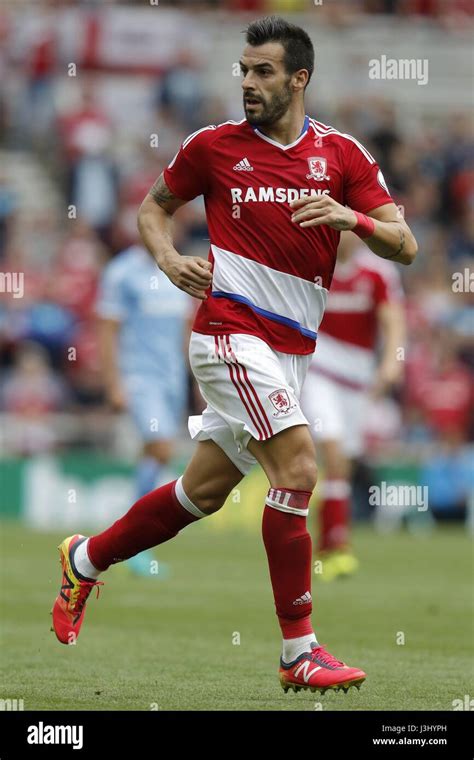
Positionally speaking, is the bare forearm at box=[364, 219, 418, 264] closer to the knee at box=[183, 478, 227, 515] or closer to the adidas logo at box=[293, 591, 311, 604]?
the knee at box=[183, 478, 227, 515]

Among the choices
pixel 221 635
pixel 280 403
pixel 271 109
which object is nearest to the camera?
pixel 280 403

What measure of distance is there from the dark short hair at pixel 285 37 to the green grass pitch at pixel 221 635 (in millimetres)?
2689

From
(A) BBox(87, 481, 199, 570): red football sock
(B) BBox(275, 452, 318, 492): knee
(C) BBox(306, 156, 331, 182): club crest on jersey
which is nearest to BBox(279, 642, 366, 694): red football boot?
(B) BBox(275, 452, 318, 492): knee

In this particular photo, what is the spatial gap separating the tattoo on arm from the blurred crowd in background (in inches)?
448

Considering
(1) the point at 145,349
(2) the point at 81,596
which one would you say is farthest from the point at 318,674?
(1) the point at 145,349

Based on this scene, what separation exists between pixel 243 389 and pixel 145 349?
21.7ft

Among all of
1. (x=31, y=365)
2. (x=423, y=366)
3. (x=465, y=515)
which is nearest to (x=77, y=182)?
(x=31, y=365)

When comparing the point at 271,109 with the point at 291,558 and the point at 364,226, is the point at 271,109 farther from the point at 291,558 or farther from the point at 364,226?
the point at 291,558

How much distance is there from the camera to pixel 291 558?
22.0 feet

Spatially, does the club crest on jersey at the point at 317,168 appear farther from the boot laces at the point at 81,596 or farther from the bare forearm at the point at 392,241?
the boot laces at the point at 81,596

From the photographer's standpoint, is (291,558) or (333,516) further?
(333,516)

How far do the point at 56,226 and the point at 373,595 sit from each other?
462 inches

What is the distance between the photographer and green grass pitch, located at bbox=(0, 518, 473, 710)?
665 cm

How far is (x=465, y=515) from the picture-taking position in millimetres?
18906
